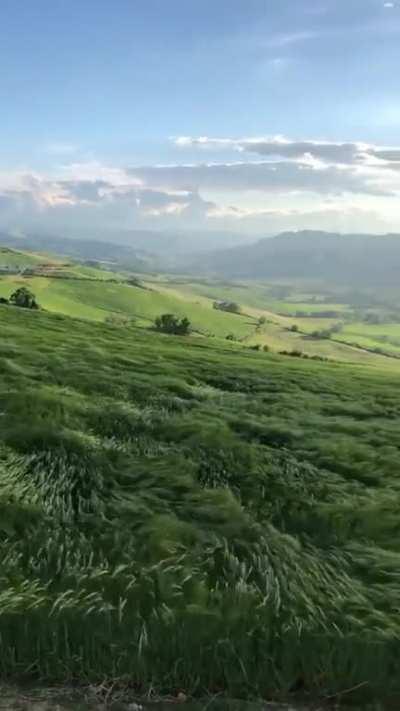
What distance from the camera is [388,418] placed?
16.0 m

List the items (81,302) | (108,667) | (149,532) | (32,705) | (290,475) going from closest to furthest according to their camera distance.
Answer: (32,705) < (108,667) < (149,532) < (290,475) < (81,302)

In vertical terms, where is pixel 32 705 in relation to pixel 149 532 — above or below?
below

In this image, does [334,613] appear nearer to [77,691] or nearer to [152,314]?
[77,691]

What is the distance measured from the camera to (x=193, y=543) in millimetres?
7711

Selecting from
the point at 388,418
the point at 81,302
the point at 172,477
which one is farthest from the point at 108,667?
the point at 81,302

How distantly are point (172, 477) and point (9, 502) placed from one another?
8.29 feet

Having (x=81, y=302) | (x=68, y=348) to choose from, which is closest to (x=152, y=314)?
(x=81, y=302)

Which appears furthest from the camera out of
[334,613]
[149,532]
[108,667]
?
[149,532]

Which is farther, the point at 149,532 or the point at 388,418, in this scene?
the point at 388,418

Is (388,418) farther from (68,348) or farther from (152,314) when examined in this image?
(152,314)

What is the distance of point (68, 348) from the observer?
63.8 feet

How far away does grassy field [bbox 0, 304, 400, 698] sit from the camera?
5.98 meters

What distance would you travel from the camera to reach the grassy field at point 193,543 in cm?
598

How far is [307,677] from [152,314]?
16692 cm
